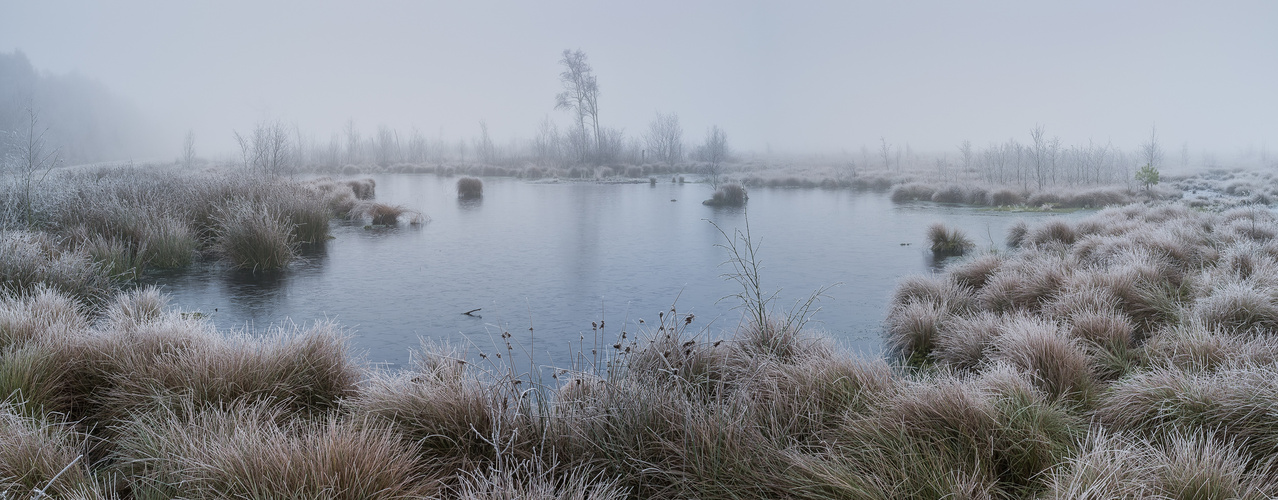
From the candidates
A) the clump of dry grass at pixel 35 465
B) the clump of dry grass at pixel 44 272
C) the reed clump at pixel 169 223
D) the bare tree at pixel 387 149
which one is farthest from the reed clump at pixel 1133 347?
the bare tree at pixel 387 149

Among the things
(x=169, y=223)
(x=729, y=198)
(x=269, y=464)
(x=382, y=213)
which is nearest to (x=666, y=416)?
(x=269, y=464)

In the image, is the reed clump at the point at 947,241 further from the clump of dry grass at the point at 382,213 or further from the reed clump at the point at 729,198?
the clump of dry grass at the point at 382,213

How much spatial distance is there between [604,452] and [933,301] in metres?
3.49

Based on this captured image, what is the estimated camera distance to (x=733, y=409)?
2576 mm

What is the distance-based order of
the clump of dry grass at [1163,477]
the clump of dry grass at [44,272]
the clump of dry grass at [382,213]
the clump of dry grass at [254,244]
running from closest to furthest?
the clump of dry grass at [1163,477], the clump of dry grass at [44,272], the clump of dry grass at [254,244], the clump of dry grass at [382,213]

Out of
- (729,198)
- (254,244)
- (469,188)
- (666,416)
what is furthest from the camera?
(469,188)

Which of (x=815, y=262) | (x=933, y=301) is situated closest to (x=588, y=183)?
(x=815, y=262)

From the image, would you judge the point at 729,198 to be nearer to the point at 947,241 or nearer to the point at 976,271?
the point at 947,241

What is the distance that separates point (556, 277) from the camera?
6.86 metres

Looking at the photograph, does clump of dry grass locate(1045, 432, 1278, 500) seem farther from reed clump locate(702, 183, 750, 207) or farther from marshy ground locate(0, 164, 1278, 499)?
reed clump locate(702, 183, 750, 207)

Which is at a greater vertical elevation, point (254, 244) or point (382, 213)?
point (382, 213)

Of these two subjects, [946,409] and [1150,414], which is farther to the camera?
[1150,414]

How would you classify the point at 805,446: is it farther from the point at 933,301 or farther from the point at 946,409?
the point at 933,301

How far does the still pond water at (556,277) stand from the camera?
16.2ft
